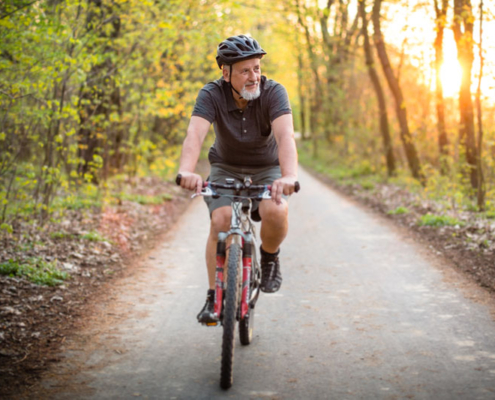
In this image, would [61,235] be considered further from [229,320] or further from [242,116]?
[229,320]

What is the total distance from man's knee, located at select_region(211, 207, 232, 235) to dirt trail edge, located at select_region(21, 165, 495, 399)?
0.99 metres

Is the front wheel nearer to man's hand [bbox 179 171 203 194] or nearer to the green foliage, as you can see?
man's hand [bbox 179 171 203 194]

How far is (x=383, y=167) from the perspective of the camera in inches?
732

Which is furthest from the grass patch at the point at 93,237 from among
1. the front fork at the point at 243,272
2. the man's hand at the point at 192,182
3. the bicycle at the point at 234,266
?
the man's hand at the point at 192,182

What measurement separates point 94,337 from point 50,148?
431 cm

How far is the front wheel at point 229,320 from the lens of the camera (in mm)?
3490

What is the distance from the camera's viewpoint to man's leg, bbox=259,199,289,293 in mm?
4055

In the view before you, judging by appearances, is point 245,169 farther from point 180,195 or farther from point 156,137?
point 156,137

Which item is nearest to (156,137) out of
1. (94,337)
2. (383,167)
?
(383,167)

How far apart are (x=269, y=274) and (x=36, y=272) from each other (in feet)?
9.34

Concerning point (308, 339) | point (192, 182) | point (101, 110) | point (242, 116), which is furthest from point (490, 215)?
point (101, 110)

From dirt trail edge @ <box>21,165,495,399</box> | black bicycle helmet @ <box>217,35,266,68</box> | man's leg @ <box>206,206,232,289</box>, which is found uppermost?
black bicycle helmet @ <box>217,35,266,68</box>

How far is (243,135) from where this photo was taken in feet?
13.9

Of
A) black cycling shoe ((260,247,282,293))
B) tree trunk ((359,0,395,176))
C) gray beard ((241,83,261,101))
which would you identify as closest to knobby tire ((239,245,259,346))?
black cycling shoe ((260,247,282,293))
